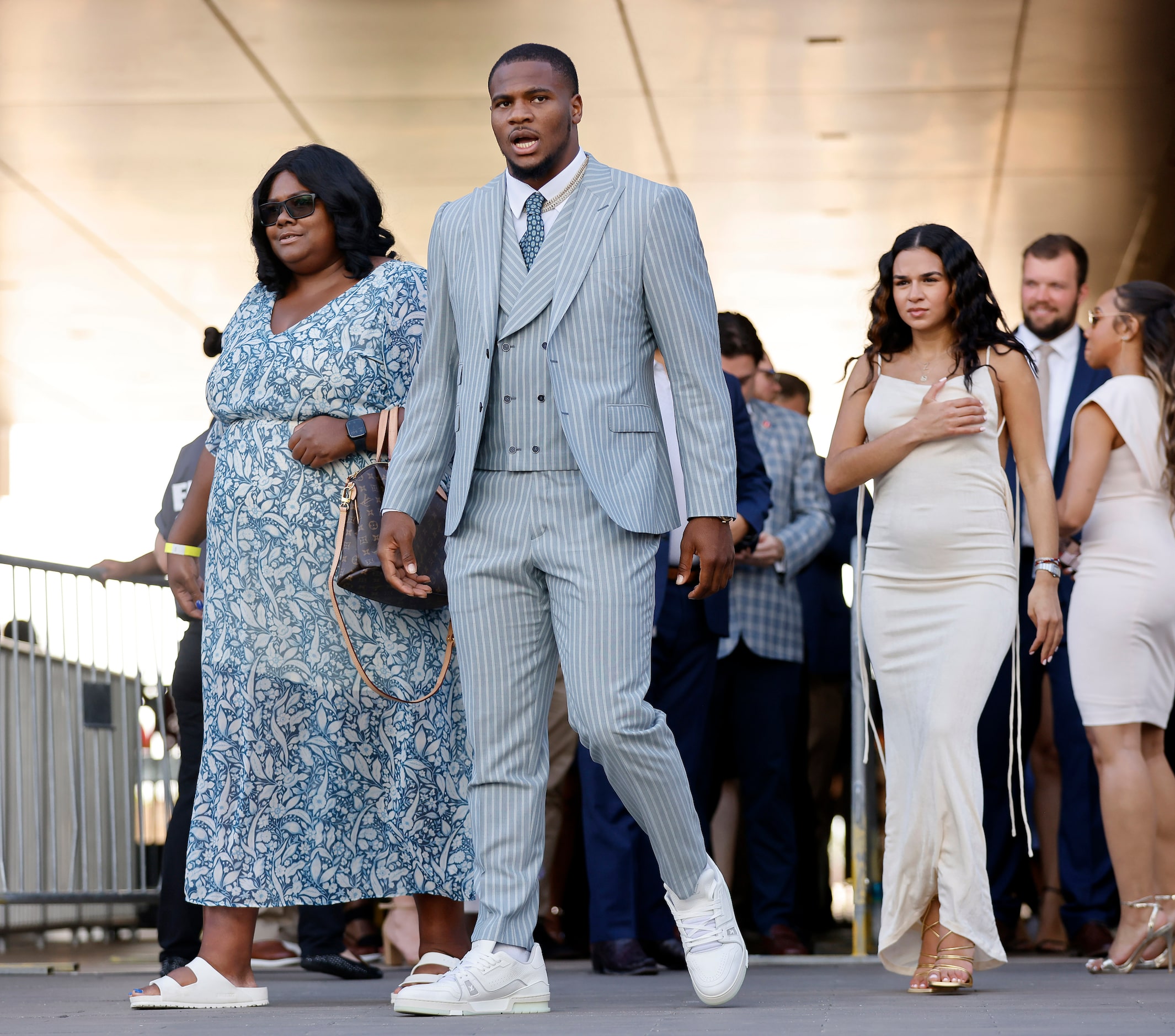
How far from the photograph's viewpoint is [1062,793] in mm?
6215

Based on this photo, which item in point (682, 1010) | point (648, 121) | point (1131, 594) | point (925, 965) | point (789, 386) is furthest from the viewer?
point (648, 121)

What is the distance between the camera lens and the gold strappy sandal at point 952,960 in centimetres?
424

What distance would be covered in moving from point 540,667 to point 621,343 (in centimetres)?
74

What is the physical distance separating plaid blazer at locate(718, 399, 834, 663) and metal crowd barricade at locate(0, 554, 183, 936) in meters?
2.08

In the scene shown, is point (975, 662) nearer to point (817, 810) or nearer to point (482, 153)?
point (817, 810)

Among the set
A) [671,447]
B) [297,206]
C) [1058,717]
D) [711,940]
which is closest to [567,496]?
[711,940]

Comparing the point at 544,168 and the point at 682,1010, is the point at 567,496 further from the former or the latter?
the point at 682,1010

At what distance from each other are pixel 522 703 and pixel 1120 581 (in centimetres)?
220

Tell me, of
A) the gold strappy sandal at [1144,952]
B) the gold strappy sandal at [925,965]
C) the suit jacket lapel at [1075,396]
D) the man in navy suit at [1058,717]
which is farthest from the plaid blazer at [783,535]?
the gold strappy sandal at [925,965]

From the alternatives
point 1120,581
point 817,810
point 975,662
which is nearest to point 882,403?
point 975,662

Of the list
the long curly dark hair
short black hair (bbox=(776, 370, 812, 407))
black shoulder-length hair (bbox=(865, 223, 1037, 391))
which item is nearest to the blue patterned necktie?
black shoulder-length hair (bbox=(865, 223, 1037, 391))

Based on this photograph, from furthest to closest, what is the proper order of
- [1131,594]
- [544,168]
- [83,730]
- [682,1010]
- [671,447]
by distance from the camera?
1. [83,730]
2. [671,447]
3. [1131,594]
4. [544,168]
5. [682,1010]

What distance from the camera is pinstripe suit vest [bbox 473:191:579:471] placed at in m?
3.89

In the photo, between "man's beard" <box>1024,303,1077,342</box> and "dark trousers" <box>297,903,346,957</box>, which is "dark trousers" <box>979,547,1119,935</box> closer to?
"man's beard" <box>1024,303,1077,342</box>
